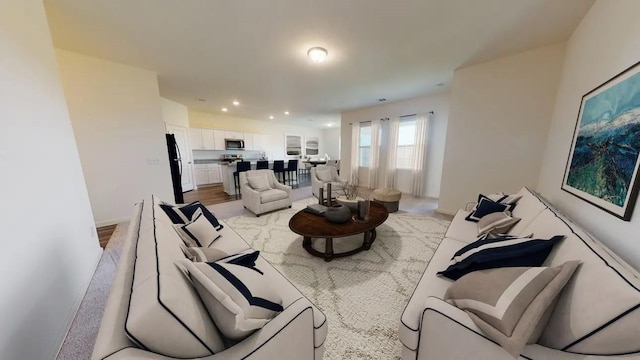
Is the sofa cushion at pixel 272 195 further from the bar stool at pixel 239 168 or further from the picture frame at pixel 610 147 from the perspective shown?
the picture frame at pixel 610 147

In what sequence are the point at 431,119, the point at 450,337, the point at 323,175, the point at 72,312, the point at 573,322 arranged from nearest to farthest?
1. the point at 573,322
2. the point at 450,337
3. the point at 72,312
4. the point at 323,175
5. the point at 431,119

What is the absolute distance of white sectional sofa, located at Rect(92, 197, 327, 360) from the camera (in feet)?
1.87

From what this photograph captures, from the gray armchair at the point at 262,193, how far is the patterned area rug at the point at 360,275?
345mm

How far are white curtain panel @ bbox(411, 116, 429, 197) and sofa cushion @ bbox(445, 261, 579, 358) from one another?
168 inches

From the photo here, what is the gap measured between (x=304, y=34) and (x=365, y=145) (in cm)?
409

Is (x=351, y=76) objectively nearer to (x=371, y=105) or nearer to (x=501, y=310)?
(x=371, y=105)

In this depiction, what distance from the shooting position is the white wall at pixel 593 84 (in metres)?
1.21

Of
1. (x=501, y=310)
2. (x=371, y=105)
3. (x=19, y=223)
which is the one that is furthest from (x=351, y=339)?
(x=371, y=105)

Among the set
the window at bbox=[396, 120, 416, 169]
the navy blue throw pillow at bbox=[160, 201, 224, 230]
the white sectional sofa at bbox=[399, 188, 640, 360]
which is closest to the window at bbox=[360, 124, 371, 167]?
the window at bbox=[396, 120, 416, 169]

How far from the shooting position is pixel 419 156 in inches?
191

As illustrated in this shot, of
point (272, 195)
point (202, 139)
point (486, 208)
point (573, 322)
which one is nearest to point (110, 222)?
point (272, 195)

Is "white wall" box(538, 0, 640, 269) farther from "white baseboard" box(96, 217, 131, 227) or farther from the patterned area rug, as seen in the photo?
"white baseboard" box(96, 217, 131, 227)

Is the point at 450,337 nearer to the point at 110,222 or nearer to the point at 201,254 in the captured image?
the point at 201,254

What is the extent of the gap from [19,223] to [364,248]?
8.54 feet
